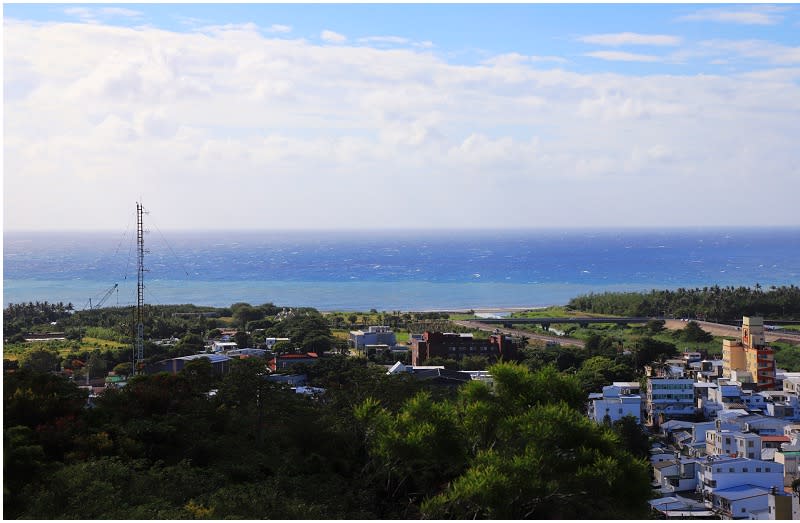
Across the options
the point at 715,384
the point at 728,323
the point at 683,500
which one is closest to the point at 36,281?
the point at 728,323

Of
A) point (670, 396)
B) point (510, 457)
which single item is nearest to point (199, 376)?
point (510, 457)

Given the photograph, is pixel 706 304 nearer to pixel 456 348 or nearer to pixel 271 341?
pixel 456 348

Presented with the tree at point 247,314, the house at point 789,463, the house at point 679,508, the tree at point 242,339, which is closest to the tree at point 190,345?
the tree at point 242,339

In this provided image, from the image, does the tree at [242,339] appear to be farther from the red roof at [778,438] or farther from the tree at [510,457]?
the tree at [510,457]

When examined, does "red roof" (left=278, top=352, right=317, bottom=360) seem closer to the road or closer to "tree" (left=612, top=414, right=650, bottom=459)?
"tree" (left=612, top=414, right=650, bottom=459)

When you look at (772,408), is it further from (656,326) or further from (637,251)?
(637,251)
